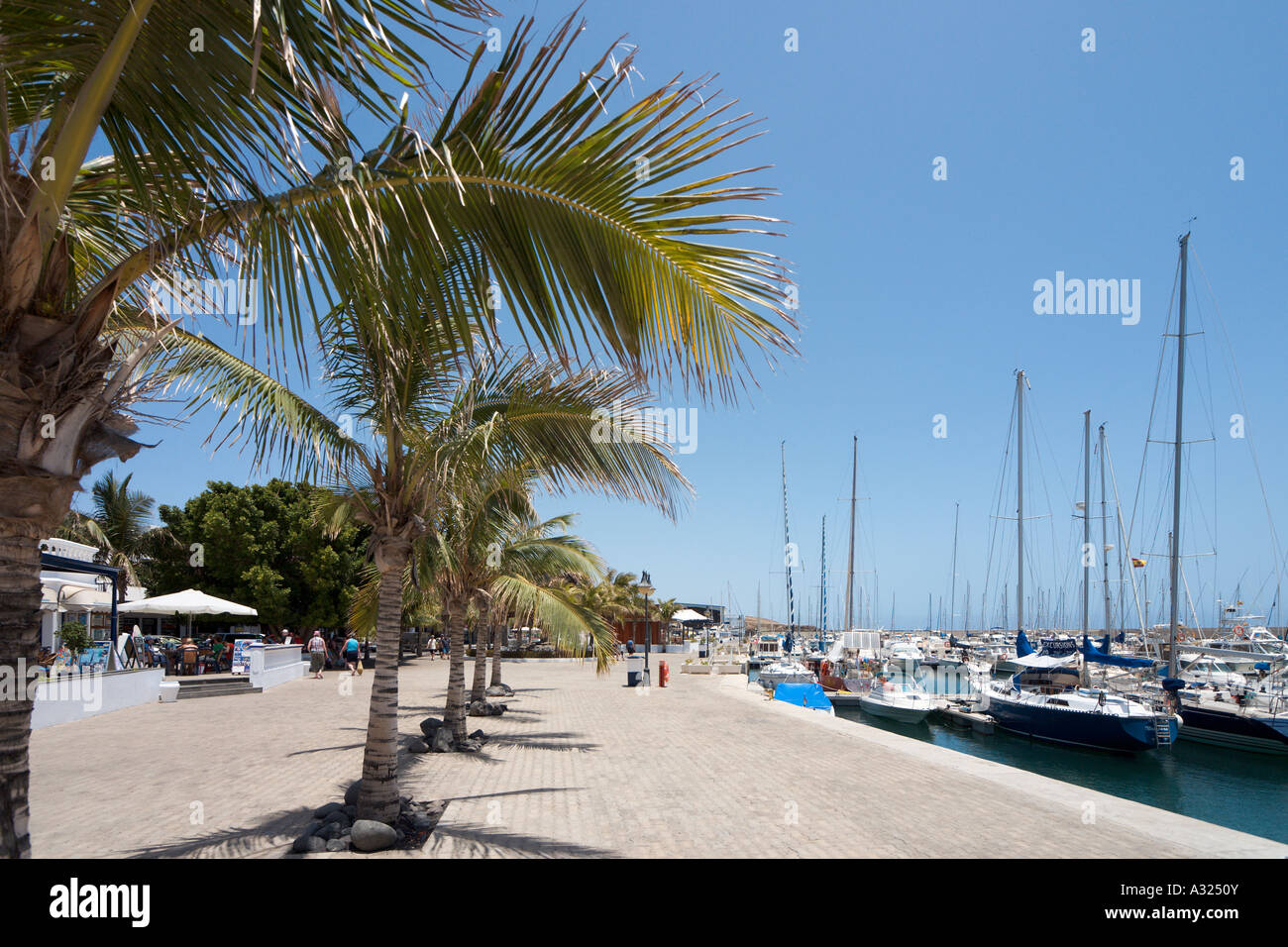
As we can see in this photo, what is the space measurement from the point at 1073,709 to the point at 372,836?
79.0ft

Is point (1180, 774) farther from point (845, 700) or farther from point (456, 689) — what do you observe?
point (456, 689)

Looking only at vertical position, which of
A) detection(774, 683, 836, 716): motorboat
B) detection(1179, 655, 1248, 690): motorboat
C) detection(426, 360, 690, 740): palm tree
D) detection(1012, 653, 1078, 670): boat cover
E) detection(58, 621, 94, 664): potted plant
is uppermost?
detection(426, 360, 690, 740): palm tree

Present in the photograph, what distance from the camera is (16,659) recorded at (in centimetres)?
255

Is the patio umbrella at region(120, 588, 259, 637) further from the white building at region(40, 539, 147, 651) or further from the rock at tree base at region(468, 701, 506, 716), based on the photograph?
the rock at tree base at region(468, 701, 506, 716)

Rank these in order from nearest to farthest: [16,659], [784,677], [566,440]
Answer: [16,659] < [566,440] < [784,677]

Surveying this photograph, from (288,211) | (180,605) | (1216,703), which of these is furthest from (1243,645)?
(288,211)

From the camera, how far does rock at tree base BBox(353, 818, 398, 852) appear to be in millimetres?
7004

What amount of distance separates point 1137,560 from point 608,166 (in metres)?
44.8

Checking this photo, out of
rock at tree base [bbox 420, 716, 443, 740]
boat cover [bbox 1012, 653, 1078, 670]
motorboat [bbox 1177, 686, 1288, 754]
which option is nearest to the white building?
rock at tree base [bbox 420, 716, 443, 740]

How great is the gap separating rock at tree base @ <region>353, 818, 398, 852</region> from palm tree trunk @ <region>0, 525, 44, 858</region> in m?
4.83

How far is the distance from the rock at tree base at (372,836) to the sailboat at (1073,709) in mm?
23214

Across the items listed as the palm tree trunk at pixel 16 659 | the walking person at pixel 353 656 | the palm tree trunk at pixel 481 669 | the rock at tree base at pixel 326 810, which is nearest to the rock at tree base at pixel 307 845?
the rock at tree base at pixel 326 810
